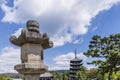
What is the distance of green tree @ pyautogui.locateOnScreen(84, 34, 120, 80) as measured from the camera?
42.1m

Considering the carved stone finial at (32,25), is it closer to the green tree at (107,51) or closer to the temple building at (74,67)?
the green tree at (107,51)

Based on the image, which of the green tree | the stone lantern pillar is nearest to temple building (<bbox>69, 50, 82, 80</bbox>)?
the green tree

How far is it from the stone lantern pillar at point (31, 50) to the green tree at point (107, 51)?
36275mm

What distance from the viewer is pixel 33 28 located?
6.58 meters

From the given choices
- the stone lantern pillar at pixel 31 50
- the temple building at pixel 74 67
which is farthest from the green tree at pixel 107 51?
the temple building at pixel 74 67

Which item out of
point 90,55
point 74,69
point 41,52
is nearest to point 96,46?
point 90,55

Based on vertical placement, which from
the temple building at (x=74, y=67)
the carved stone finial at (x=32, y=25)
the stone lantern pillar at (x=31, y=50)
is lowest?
the stone lantern pillar at (x=31, y=50)

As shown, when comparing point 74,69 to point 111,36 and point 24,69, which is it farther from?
point 24,69

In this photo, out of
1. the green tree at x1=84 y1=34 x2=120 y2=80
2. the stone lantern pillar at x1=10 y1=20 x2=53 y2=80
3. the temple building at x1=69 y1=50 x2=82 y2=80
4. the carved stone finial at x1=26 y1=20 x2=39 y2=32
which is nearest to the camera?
the stone lantern pillar at x1=10 y1=20 x2=53 y2=80

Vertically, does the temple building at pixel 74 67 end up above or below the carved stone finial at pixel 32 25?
above

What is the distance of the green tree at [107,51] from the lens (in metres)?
42.1

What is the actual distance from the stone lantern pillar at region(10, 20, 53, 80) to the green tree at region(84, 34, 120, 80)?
119 ft

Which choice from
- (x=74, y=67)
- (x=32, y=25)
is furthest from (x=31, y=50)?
(x=74, y=67)

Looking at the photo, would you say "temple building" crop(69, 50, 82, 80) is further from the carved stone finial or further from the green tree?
the carved stone finial
